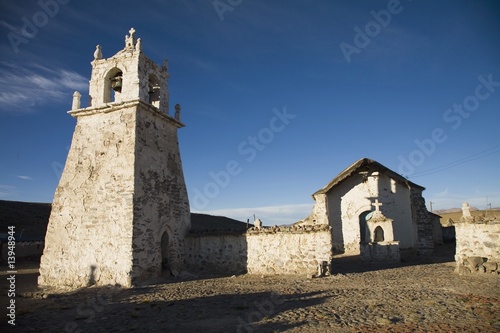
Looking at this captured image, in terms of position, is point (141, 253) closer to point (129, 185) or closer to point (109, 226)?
point (109, 226)

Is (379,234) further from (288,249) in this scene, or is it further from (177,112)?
(177,112)

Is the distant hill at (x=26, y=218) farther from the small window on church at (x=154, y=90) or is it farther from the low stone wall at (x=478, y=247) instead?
the low stone wall at (x=478, y=247)

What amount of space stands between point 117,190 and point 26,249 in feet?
45.9

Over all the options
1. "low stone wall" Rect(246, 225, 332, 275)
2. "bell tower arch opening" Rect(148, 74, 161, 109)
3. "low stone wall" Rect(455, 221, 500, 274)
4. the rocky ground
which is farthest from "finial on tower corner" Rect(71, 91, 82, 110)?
"low stone wall" Rect(455, 221, 500, 274)

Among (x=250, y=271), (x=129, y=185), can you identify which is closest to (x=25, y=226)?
(x=129, y=185)

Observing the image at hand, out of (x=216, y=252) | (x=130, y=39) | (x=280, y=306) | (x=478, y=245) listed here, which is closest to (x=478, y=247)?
(x=478, y=245)

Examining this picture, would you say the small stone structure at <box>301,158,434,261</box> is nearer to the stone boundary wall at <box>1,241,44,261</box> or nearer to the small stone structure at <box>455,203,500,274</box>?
the small stone structure at <box>455,203,500,274</box>

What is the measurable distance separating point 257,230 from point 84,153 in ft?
25.5

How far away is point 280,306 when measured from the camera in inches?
307

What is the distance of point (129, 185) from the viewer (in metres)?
11.8

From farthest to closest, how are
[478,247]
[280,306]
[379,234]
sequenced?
1. [379,234]
2. [478,247]
3. [280,306]

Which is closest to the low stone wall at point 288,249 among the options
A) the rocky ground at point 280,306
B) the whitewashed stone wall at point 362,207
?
the rocky ground at point 280,306

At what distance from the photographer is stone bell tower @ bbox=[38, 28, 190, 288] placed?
11602 millimetres

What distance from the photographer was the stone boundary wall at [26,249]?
1958 centimetres
